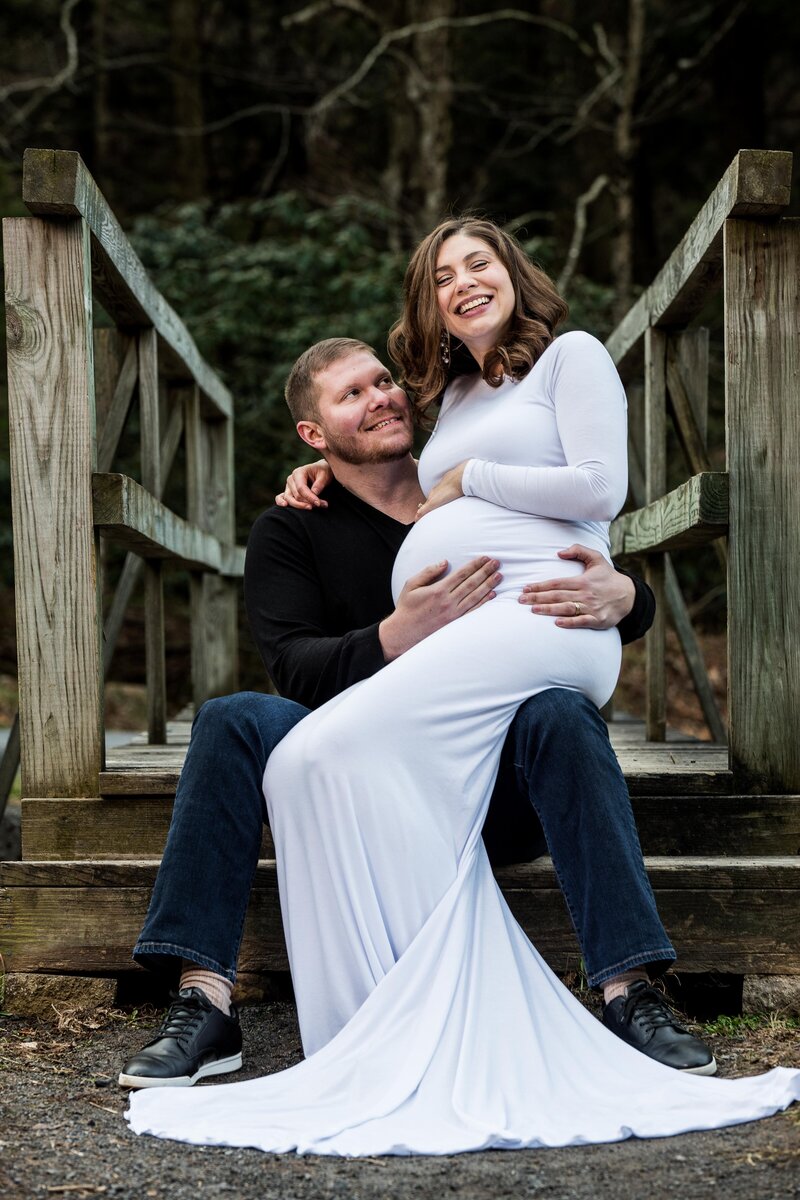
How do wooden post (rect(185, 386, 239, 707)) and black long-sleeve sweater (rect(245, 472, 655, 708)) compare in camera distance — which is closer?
black long-sleeve sweater (rect(245, 472, 655, 708))

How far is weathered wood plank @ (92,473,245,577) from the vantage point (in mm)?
3045

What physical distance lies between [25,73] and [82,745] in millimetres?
13056

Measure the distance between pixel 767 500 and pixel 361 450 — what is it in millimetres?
966

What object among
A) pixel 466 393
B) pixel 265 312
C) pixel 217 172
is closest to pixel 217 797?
pixel 466 393

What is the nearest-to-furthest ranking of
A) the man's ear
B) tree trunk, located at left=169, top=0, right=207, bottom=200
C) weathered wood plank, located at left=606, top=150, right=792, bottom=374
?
weathered wood plank, located at left=606, top=150, right=792, bottom=374 < the man's ear < tree trunk, located at left=169, top=0, right=207, bottom=200

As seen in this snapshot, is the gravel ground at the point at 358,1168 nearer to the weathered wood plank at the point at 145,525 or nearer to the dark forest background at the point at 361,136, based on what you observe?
the weathered wood plank at the point at 145,525

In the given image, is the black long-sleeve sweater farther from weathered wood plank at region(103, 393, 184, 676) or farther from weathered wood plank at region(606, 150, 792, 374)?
weathered wood plank at region(606, 150, 792, 374)

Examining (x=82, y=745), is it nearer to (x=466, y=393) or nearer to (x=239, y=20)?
(x=466, y=393)

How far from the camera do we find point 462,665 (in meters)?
2.52

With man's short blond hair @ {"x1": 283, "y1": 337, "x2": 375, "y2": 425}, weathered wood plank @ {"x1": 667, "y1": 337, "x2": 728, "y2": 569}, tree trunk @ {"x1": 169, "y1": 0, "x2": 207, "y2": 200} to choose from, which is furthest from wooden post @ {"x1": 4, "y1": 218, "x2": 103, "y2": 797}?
tree trunk @ {"x1": 169, "y1": 0, "x2": 207, "y2": 200}

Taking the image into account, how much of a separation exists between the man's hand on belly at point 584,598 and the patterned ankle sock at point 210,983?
37.7 inches

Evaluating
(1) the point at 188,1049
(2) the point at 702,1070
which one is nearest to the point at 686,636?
(2) the point at 702,1070

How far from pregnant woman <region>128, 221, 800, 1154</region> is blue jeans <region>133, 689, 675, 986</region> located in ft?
0.21

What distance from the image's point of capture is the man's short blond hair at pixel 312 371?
10.3 feet
